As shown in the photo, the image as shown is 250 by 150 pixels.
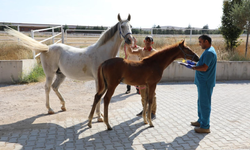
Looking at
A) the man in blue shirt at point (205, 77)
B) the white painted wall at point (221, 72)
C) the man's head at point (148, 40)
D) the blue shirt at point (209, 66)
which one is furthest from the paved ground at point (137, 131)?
the white painted wall at point (221, 72)

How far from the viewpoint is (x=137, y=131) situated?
4.14 metres

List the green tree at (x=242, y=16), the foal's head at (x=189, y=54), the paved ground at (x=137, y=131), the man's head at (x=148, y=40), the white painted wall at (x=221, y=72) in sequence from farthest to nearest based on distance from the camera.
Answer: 1. the green tree at (x=242, y=16)
2. the white painted wall at (x=221, y=72)
3. the man's head at (x=148, y=40)
4. the foal's head at (x=189, y=54)
5. the paved ground at (x=137, y=131)

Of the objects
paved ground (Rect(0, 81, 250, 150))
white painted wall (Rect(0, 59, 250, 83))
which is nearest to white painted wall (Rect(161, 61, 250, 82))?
white painted wall (Rect(0, 59, 250, 83))

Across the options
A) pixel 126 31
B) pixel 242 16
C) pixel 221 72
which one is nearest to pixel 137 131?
pixel 126 31

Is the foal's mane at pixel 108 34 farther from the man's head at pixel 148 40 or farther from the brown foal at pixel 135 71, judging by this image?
the man's head at pixel 148 40

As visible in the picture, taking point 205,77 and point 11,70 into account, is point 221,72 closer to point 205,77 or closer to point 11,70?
point 205,77

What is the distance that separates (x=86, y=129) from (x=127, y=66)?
1.53 m

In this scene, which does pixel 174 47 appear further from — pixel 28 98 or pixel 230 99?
pixel 28 98

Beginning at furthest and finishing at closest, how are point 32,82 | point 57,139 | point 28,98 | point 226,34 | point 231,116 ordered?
point 226,34 → point 32,82 → point 28,98 → point 231,116 → point 57,139

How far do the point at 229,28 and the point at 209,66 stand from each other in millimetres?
9809

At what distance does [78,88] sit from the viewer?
766cm

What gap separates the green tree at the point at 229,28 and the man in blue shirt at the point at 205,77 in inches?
373

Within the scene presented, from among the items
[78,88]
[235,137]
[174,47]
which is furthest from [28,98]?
[235,137]

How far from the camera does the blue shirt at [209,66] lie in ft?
12.2
